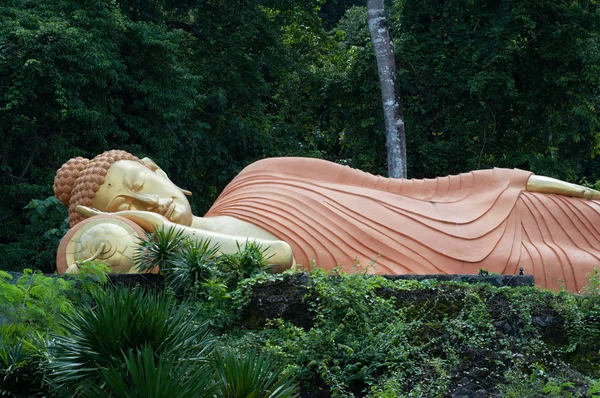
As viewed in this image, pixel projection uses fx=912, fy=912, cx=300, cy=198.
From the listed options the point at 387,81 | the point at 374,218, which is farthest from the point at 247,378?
the point at 387,81

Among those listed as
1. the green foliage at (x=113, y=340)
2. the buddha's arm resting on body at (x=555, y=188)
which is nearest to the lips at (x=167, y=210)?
the green foliage at (x=113, y=340)

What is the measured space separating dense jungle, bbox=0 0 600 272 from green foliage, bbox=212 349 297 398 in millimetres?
6607

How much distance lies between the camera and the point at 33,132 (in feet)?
39.1

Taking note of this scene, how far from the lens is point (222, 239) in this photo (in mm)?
7770

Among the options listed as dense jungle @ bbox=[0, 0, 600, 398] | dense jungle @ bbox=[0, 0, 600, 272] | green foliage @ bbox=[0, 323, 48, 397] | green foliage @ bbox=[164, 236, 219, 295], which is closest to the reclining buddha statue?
green foliage @ bbox=[164, 236, 219, 295]

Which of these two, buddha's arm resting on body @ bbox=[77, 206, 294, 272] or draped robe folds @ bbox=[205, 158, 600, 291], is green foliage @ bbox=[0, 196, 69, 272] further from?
buddha's arm resting on body @ bbox=[77, 206, 294, 272]

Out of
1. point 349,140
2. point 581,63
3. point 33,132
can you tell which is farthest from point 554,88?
point 33,132

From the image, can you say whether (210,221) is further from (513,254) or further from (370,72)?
(370,72)

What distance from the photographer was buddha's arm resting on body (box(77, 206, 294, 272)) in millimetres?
7688

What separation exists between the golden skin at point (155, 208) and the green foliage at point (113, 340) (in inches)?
107

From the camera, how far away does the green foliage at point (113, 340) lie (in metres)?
4.82

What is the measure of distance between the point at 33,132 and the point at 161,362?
819 cm

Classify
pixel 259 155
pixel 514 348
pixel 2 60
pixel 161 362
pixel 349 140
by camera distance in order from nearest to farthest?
pixel 161 362 < pixel 514 348 < pixel 2 60 < pixel 259 155 < pixel 349 140

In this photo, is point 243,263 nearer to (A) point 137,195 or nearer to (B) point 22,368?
(A) point 137,195
